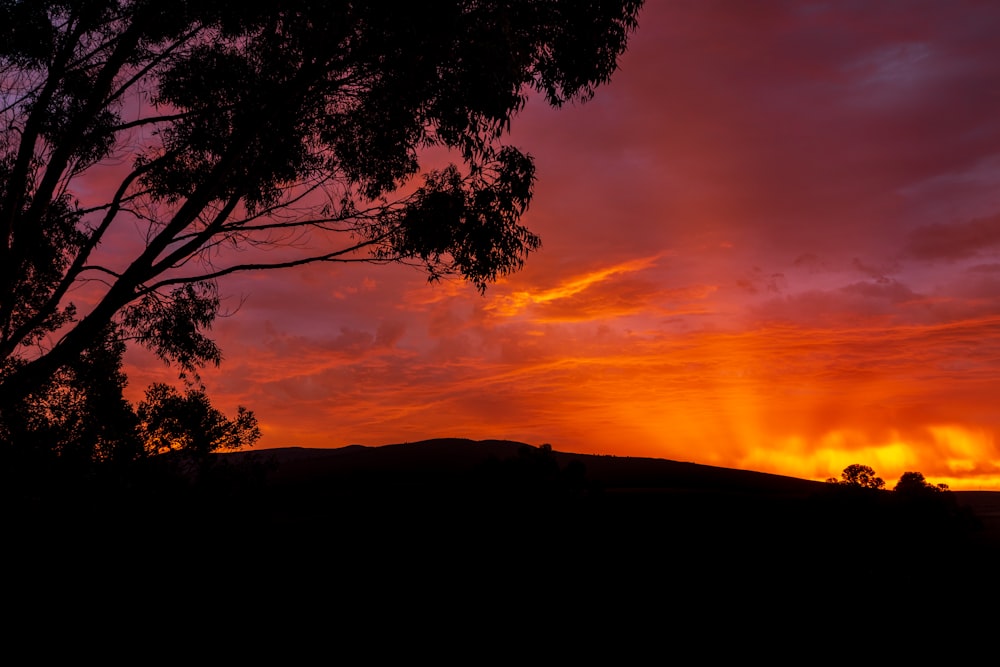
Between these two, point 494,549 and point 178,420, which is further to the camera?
point 178,420

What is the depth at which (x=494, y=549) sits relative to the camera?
7699 millimetres

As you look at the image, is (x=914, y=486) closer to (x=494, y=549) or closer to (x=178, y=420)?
(x=494, y=549)

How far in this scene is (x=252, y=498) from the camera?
8453 millimetres

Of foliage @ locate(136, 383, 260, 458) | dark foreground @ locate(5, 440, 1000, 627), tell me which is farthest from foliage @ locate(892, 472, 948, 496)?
foliage @ locate(136, 383, 260, 458)

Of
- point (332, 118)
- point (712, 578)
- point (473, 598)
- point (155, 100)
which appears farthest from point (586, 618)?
point (155, 100)

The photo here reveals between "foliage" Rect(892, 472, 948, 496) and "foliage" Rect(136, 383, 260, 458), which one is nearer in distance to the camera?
"foliage" Rect(892, 472, 948, 496)

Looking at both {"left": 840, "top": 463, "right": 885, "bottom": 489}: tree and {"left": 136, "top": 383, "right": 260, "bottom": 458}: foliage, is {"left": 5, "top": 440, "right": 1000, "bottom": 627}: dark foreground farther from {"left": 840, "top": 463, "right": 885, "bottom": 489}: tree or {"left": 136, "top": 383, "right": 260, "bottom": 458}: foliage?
{"left": 136, "top": 383, "right": 260, "bottom": 458}: foliage

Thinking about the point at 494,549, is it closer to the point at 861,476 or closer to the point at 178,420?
the point at 861,476

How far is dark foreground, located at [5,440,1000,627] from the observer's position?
23.1 ft

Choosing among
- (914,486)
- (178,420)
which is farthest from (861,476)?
(178,420)

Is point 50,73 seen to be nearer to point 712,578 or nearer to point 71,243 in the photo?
point 71,243

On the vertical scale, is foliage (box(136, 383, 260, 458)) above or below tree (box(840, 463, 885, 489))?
above

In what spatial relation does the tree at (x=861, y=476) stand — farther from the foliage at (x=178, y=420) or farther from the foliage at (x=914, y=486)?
the foliage at (x=178, y=420)

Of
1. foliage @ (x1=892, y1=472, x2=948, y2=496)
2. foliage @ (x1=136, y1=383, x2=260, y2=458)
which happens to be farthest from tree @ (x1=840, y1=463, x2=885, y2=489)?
foliage @ (x1=136, y1=383, x2=260, y2=458)
